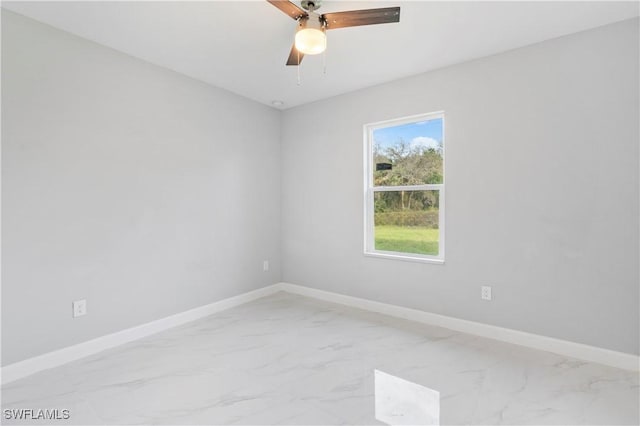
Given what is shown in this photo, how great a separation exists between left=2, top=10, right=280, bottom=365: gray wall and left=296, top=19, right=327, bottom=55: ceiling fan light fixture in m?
1.73

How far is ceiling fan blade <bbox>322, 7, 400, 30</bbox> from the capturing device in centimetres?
177

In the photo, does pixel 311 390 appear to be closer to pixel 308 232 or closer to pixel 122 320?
pixel 122 320

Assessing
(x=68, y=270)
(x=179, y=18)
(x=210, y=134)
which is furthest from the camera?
(x=210, y=134)

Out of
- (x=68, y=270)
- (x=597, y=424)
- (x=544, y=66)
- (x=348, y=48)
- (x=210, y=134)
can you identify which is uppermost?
(x=348, y=48)

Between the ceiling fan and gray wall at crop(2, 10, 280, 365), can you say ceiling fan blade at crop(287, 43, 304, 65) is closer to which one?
the ceiling fan

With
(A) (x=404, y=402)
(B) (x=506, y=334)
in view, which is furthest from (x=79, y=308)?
(B) (x=506, y=334)

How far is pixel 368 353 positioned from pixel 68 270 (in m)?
2.41

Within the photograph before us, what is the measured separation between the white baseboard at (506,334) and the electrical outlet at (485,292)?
0.81 feet

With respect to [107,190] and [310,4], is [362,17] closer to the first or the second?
[310,4]

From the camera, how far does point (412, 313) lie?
10.4 ft

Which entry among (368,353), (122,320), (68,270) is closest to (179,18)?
(68,270)

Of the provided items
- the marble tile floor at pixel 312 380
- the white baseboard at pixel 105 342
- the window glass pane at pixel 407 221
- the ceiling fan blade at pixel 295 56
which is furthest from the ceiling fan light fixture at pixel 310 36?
the white baseboard at pixel 105 342

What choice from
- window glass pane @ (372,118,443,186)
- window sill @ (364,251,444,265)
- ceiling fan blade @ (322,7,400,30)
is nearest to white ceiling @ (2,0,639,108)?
ceiling fan blade @ (322,7,400,30)

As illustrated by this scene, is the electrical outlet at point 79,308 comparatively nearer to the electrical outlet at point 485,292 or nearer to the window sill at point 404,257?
the window sill at point 404,257
